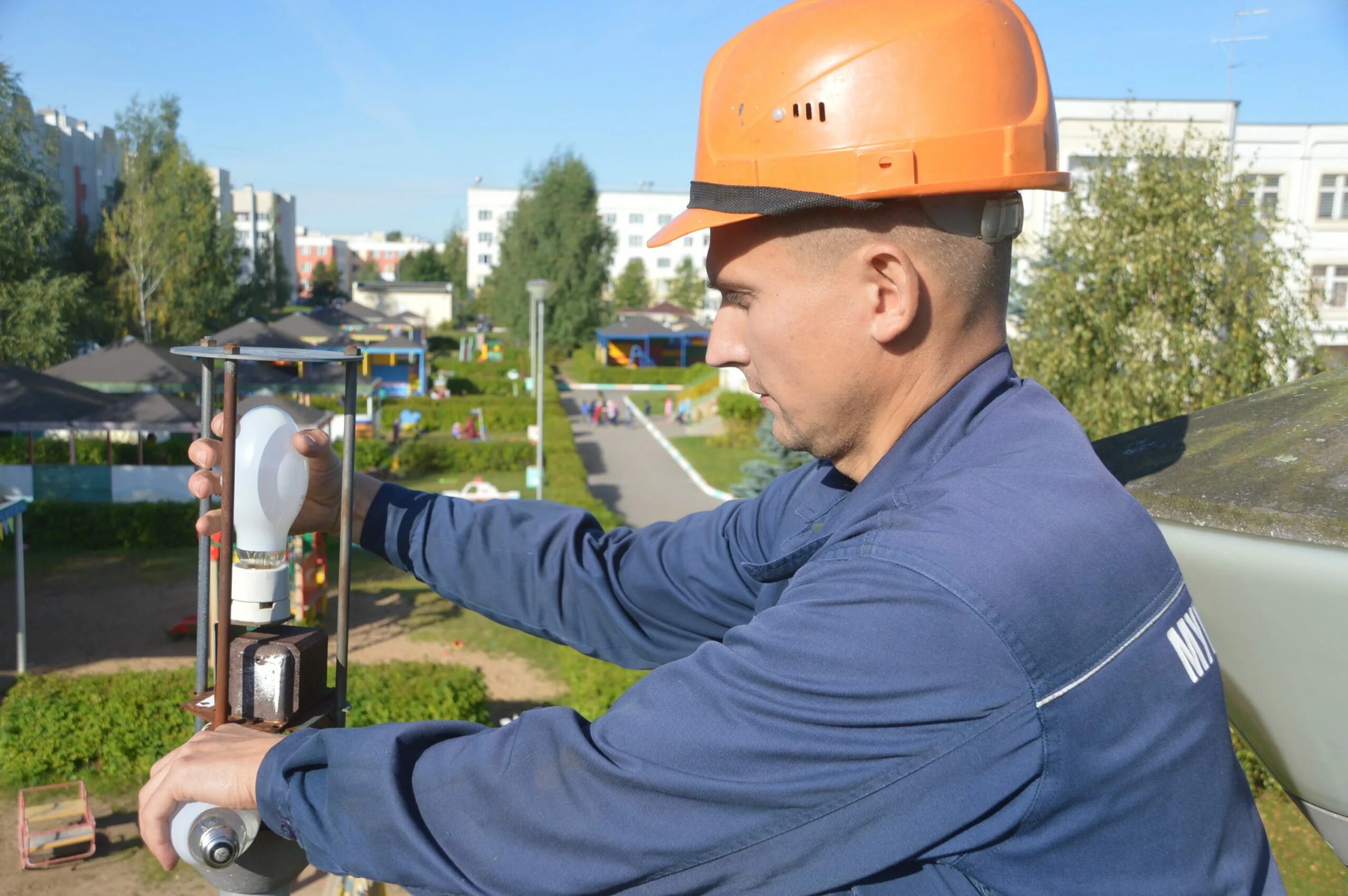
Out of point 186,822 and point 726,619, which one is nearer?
point 186,822

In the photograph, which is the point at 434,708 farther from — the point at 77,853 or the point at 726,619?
the point at 726,619

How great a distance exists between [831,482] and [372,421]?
2760 centimetres

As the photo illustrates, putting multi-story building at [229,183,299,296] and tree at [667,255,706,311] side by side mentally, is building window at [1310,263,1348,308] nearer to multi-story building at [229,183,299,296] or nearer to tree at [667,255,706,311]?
tree at [667,255,706,311]

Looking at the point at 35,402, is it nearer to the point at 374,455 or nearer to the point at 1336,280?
the point at 374,455

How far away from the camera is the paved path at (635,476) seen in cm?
2047

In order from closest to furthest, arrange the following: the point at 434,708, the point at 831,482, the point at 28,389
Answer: the point at 831,482 < the point at 434,708 < the point at 28,389

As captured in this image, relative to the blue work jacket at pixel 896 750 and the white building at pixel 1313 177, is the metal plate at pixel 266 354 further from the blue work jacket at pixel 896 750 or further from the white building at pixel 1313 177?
the white building at pixel 1313 177

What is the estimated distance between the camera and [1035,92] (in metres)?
1.38

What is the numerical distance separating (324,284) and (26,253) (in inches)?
2934

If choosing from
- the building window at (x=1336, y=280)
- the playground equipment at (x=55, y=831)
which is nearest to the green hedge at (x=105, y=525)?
the playground equipment at (x=55, y=831)

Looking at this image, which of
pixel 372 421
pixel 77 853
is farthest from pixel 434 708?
pixel 372 421

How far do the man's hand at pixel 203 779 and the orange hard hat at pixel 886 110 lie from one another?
0.93 metres

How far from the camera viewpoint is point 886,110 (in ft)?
4.22

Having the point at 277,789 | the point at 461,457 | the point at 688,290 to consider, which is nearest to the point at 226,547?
the point at 277,789
